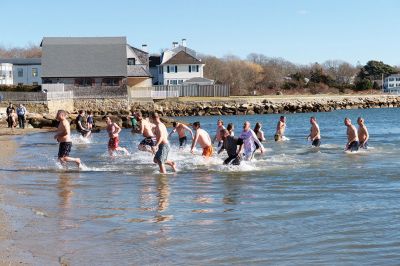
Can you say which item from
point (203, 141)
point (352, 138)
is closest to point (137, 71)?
point (352, 138)

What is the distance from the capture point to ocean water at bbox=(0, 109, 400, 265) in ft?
29.2

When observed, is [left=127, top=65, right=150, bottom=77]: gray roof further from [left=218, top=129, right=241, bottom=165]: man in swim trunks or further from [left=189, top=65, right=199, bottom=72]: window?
[left=218, top=129, right=241, bottom=165]: man in swim trunks

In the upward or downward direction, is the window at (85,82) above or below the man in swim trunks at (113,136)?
above

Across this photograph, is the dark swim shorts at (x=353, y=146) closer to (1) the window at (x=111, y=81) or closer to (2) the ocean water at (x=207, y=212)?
(2) the ocean water at (x=207, y=212)

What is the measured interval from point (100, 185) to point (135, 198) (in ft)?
7.53

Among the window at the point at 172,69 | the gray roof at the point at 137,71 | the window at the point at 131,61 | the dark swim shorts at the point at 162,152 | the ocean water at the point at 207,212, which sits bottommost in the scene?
the ocean water at the point at 207,212

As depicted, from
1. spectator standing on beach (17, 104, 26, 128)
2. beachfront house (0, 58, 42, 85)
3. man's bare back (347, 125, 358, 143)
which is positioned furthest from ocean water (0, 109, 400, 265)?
beachfront house (0, 58, 42, 85)

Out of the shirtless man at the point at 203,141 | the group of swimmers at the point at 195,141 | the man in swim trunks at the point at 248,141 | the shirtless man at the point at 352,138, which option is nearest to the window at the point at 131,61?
the group of swimmers at the point at 195,141

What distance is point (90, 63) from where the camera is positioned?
75.4m

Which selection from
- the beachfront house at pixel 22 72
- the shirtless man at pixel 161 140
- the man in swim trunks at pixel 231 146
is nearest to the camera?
the shirtless man at pixel 161 140

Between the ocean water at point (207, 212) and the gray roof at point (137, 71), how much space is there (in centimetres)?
5595

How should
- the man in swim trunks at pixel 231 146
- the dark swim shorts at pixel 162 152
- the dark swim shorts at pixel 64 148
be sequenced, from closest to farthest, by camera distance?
the dark swim shorts at pixel 162 152 < the dark swim shorts at pixel 64 148 < the man in swim trunks at pixel 231 146

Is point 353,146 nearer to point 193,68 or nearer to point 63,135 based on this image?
point 63,135

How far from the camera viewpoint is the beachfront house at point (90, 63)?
243 feet
